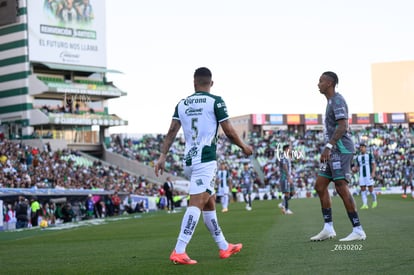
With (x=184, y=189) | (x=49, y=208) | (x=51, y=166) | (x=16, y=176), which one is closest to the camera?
(x=49, y=208)

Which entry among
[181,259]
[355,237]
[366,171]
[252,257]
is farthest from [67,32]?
[181,259]

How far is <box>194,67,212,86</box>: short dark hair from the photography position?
860 centimetres

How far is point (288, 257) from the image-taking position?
8344mm

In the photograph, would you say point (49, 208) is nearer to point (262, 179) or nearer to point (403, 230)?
point (403, 230)

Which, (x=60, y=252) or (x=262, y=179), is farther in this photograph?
(x=262, y=179)

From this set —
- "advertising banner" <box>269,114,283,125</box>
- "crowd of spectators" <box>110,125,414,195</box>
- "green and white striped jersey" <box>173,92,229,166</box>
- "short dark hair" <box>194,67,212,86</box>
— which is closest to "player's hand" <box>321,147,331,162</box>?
"green and white striped jersey" <box>173,92,229,166</box>

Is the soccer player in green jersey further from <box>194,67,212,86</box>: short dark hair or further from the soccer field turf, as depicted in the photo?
<box>194,67,212,86</box>: short dark hair

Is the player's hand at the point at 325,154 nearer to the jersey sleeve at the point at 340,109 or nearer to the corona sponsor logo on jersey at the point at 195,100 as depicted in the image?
the jersey sleeve at the point at 340,109

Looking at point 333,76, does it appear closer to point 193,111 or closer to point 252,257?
point 193,111

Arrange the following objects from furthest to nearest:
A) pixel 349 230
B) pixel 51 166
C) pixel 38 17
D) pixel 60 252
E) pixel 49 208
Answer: pixel 38 17 → pixel 51 166 → pixel 49 208 → pixel 349 230 → pixel 60 252

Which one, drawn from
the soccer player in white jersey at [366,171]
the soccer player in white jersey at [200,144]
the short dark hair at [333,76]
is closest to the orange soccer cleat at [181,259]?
the soccer player in white jersey at [200,144]

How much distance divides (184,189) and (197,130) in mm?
47220

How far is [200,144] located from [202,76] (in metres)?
0.87

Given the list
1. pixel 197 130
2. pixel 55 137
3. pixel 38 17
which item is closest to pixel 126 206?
pixel 55 137
